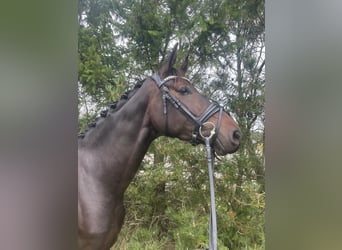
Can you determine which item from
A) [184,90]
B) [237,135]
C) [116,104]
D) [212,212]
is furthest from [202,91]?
[212,212]

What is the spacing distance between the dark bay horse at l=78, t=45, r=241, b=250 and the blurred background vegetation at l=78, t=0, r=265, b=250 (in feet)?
0.11

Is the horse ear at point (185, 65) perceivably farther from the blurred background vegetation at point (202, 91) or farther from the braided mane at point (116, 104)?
the braided mane at point (116, 104)

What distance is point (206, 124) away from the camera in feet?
3.83

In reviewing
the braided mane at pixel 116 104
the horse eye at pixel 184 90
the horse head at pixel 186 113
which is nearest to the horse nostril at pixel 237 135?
the horse head at pixel 186 113

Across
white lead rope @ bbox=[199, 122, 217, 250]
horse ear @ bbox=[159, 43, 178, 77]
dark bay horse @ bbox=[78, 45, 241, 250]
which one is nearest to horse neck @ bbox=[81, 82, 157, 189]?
dark bay horse @ bbox=[78, 45, 241, 250]

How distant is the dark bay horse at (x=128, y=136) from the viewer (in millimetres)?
1181

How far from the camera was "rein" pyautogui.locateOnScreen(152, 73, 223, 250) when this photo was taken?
1169 millimetres

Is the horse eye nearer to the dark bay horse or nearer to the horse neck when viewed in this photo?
the dark bay horse

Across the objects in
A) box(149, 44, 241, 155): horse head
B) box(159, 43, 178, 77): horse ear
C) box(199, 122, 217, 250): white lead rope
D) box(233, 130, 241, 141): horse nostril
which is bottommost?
box(199, 122, 217, 250): white lead rope

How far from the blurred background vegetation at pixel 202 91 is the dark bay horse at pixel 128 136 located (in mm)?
34

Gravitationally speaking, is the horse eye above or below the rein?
above
